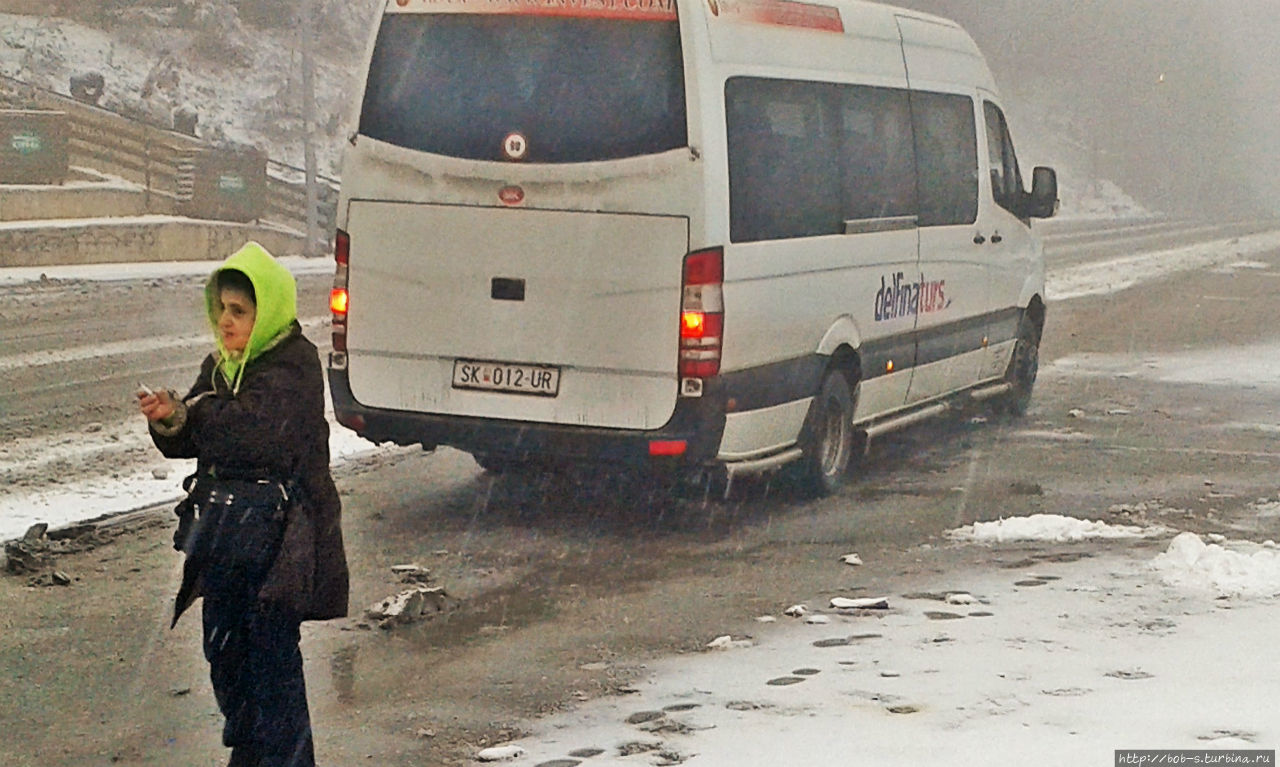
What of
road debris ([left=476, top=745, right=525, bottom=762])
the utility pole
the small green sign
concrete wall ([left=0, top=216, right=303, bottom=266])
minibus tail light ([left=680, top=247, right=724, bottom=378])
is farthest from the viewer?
the utility pole

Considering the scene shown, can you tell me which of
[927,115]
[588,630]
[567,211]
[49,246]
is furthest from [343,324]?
[49,246]

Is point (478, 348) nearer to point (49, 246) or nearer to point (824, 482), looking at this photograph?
point (824, 482)

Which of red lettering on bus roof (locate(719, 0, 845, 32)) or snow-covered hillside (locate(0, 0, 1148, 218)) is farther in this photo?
snow-covered hillside (locate(0, 0, 1148, 218))

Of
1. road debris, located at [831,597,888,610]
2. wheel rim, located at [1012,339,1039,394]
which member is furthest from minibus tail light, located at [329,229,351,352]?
wheel rim, located at [1012,339,1039,394]

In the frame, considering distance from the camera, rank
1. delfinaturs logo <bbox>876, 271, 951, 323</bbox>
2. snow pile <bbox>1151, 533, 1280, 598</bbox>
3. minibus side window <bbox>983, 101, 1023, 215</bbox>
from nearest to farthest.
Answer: snow pile <bbox>1151, 533, 1280, 598</bbox>
delfinaturs logo <bbox>876, 271, 951, 323</bbox>
minibus side window <bbox>983, 101, 1023, 215</bbox>

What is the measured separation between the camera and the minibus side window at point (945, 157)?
36.4ft

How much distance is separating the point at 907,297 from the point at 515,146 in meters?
2.90

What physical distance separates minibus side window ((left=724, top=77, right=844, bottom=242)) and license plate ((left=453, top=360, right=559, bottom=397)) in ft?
3.61

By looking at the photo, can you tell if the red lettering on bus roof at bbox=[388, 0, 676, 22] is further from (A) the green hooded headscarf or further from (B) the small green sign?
(B) the small green sign

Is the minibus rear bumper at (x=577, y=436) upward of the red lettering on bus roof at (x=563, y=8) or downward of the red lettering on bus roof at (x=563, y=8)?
downward

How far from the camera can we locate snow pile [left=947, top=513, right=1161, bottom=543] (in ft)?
29.2

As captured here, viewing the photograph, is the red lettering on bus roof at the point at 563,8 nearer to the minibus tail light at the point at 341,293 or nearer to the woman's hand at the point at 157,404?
the minibus tail light at the point at 341,293

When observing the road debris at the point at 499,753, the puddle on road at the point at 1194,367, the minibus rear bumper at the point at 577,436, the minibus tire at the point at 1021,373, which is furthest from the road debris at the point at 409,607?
the puddle on road at the point at 1194,367

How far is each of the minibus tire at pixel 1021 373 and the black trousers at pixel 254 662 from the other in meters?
9.30
